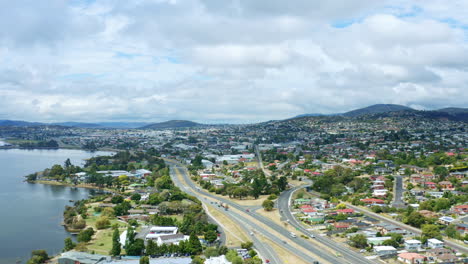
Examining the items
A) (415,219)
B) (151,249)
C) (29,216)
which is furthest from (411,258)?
(29,216)

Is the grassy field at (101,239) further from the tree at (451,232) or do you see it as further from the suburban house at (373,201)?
the tree at (451,232)

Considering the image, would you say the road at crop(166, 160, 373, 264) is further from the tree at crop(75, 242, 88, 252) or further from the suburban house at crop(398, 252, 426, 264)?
the tree at crop(75, 242, 88, 252)

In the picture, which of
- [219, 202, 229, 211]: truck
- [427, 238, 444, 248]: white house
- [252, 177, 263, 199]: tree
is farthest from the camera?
[252, 177, 263, 199]: tree

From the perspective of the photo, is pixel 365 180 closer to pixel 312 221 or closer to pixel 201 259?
pixel 312 221

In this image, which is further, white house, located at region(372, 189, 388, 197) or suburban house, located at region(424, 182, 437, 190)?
suburban house, located at region(424, 182, 437, 190)

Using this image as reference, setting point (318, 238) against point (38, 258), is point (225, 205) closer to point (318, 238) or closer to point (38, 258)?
point (318, 238)

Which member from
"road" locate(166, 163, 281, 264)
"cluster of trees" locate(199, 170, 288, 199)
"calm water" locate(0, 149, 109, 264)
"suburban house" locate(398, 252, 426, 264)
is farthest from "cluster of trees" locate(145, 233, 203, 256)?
"cluster of trees" locate(199, 170, 288, 199)
